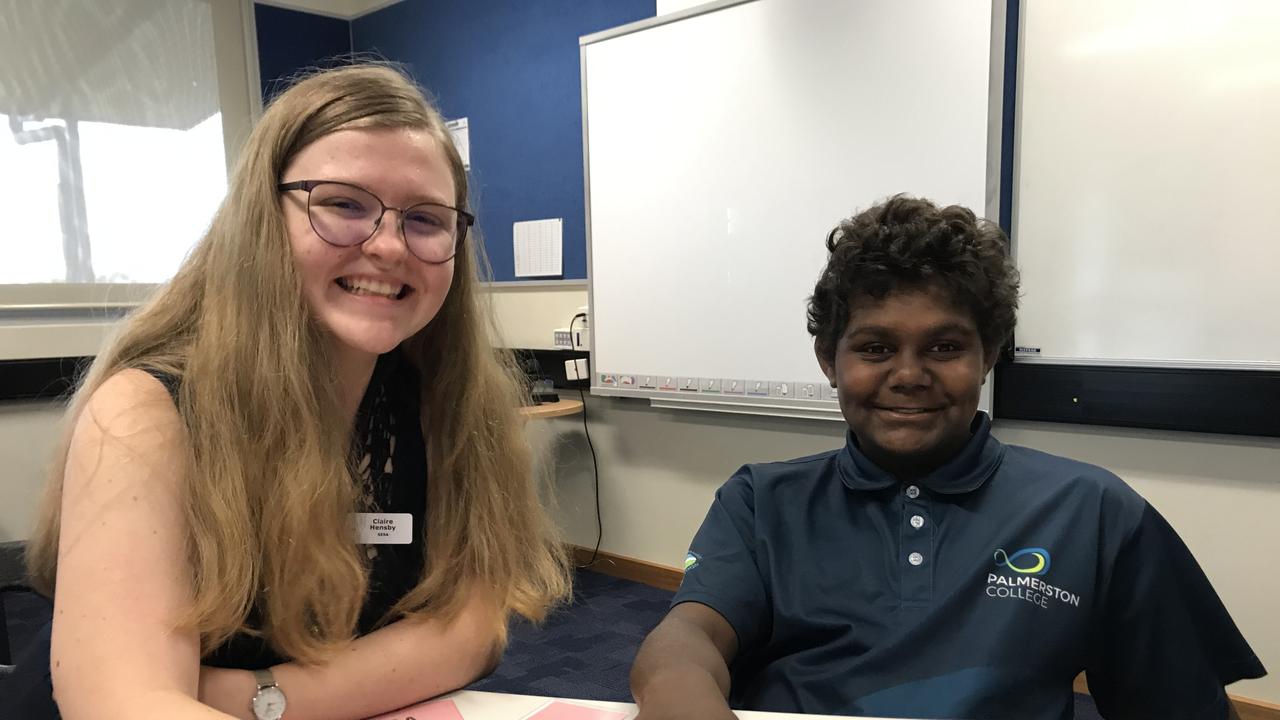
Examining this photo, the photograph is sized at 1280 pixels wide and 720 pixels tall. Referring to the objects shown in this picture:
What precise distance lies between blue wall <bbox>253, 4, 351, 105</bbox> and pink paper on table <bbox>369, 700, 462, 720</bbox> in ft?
12.5

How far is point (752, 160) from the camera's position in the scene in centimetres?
294

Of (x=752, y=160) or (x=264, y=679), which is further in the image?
(x=752, y=160)

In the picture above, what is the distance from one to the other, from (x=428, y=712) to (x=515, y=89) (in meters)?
3.35

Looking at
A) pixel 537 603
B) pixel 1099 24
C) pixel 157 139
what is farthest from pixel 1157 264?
pixel 157 139

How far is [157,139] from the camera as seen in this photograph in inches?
152

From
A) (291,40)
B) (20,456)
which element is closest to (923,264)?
(20,456)

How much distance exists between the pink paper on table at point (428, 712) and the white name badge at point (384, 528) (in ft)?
0.83

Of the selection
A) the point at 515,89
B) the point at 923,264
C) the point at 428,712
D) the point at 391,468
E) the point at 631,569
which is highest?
the point at 515,89

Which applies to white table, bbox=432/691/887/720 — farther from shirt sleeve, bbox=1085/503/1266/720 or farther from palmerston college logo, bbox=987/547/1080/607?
shirt sleeve, bbox=1085/503/1266/720

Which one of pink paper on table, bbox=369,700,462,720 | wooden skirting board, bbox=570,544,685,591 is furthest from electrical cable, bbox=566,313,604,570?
pink paper on table, bbox=369,700,462,720

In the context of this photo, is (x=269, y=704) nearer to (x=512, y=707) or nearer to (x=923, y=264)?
(x=512, y=707)

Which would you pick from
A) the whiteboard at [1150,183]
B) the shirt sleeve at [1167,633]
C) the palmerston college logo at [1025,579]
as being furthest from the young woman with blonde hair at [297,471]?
the whiteboard at [1150,183]

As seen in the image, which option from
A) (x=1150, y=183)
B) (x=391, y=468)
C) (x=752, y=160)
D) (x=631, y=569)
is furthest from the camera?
(x=631, y=569)

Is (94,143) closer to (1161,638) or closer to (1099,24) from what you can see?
(1099,24)
